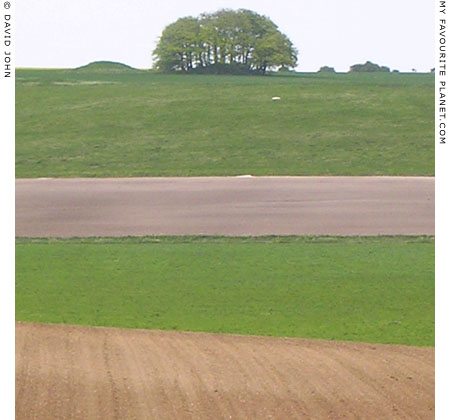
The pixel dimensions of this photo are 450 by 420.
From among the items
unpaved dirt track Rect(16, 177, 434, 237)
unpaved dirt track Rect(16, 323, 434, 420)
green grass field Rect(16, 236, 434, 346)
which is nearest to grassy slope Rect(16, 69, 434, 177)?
unpaved dirt track Rect(16, 177, 434, 237)

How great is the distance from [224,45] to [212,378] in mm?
19729

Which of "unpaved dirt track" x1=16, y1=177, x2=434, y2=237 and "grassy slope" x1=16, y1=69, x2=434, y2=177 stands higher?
"grassy slope" x1=16, y1=69, x2=434, y2=177

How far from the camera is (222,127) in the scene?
84.5ft

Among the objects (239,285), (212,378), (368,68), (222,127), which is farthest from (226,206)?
(368,68)

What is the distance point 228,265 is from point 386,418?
252 inches

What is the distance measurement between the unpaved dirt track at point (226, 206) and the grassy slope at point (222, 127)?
157 cm

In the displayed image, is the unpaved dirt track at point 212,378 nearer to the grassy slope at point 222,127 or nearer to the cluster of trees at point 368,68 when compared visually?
the grassy slope at point 222,127

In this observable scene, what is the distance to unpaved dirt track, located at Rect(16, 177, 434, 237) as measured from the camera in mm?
16094

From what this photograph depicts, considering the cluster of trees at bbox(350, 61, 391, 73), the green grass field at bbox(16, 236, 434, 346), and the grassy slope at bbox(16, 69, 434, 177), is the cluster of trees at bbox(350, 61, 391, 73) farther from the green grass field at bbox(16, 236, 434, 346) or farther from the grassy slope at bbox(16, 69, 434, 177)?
the green grass field at bbox(16, 236, 434, 346)

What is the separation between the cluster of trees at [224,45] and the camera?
25.1m

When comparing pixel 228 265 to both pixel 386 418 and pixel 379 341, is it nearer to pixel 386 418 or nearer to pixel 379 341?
pixel 379 341

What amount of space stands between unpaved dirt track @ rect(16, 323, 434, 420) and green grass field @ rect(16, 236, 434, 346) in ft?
2.22

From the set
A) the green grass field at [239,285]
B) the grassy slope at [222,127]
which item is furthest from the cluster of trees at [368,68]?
the green grass field at [239,285]

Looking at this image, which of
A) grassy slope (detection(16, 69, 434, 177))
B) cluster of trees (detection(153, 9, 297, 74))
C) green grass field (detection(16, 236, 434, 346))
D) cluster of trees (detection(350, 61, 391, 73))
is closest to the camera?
green grass field (detection(16, 236, 434, 346))
